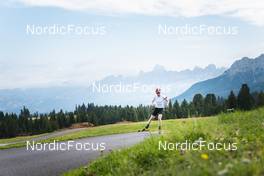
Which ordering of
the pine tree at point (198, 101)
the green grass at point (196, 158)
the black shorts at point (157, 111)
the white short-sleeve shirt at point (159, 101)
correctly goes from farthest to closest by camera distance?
the pine tree at point (198, 101)
the black shorts at point (157, 111)
the white short-sleeve shirt at point (159, 101)
the green grass at point (196, 158)

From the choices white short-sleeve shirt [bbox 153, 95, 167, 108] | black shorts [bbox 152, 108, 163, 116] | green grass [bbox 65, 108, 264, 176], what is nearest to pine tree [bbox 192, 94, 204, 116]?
black shorts [bbox 152, 108, 163, 116]

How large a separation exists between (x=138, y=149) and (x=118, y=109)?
93.8 meters

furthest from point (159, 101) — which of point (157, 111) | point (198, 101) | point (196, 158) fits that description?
point (198, 101)

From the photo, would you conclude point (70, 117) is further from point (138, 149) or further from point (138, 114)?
point (138, 149)

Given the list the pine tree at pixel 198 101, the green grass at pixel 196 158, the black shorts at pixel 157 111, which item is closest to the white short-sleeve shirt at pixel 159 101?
the black shorts at pixel 157 111

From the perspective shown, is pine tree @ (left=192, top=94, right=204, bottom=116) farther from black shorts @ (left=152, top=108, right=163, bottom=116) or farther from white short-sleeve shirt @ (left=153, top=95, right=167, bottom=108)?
white short-sleeve shirt @ (left=153, top=95, right=167, bottom=108)

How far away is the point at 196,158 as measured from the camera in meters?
9.66

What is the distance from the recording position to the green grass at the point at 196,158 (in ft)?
26.0

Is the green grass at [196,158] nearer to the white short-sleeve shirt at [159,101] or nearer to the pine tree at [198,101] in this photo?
the white short-sleeve shirt at [159,101]

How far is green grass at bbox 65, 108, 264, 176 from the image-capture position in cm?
793

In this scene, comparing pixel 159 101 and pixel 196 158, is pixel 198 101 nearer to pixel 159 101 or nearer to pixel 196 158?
pixel 159 101

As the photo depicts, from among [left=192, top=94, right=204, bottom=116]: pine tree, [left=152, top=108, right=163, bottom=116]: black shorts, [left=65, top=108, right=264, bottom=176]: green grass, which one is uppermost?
[left=192, top=94, right=204, bottom=116]: pine tree

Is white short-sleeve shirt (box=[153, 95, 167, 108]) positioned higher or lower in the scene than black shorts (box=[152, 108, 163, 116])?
higher

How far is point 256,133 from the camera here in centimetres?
1283
